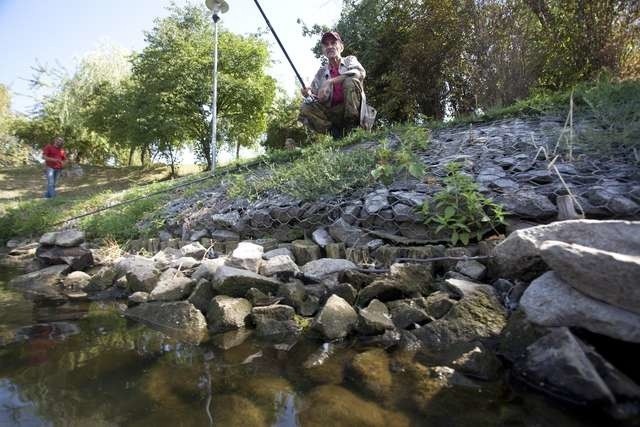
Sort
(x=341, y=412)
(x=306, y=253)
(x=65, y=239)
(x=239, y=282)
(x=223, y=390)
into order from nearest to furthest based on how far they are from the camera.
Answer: (x=341, y=412) < (x=223, y=390) < (x=239, y=282) < (x=306, y=253) < (x=65, y=239)

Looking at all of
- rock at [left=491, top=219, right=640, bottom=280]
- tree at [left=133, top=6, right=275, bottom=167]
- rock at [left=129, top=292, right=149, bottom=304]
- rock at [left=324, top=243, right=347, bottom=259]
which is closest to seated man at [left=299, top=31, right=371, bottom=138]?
rock at [left=324, top=243, right=347, bottom=259]

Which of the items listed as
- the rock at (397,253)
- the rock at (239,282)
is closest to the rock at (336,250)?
the rock at (397,253)

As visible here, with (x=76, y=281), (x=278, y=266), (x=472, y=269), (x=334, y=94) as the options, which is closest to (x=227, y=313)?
(x=278, y=266)

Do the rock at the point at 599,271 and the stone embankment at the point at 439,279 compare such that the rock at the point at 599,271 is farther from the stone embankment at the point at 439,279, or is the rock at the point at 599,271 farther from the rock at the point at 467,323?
the rock at the point at 467,323

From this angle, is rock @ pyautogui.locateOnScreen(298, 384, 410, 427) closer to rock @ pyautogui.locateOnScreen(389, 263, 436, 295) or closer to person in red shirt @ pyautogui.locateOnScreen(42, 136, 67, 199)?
rock @ pyautogui.locateOnScreen(389, 263, 436, 295)

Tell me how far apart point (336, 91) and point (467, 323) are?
374 cm

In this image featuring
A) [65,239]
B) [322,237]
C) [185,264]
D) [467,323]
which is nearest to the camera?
[467,323]

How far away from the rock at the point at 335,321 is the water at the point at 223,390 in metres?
0.08

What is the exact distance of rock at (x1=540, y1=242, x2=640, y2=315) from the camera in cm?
131

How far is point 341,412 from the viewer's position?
4.26 feet

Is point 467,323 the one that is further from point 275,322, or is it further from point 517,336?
point 275,322

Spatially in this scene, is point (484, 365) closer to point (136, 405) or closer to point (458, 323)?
point (458, 323)

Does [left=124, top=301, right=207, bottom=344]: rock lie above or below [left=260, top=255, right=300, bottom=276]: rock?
below

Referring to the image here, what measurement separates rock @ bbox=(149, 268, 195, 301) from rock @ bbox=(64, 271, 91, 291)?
1203 mm
